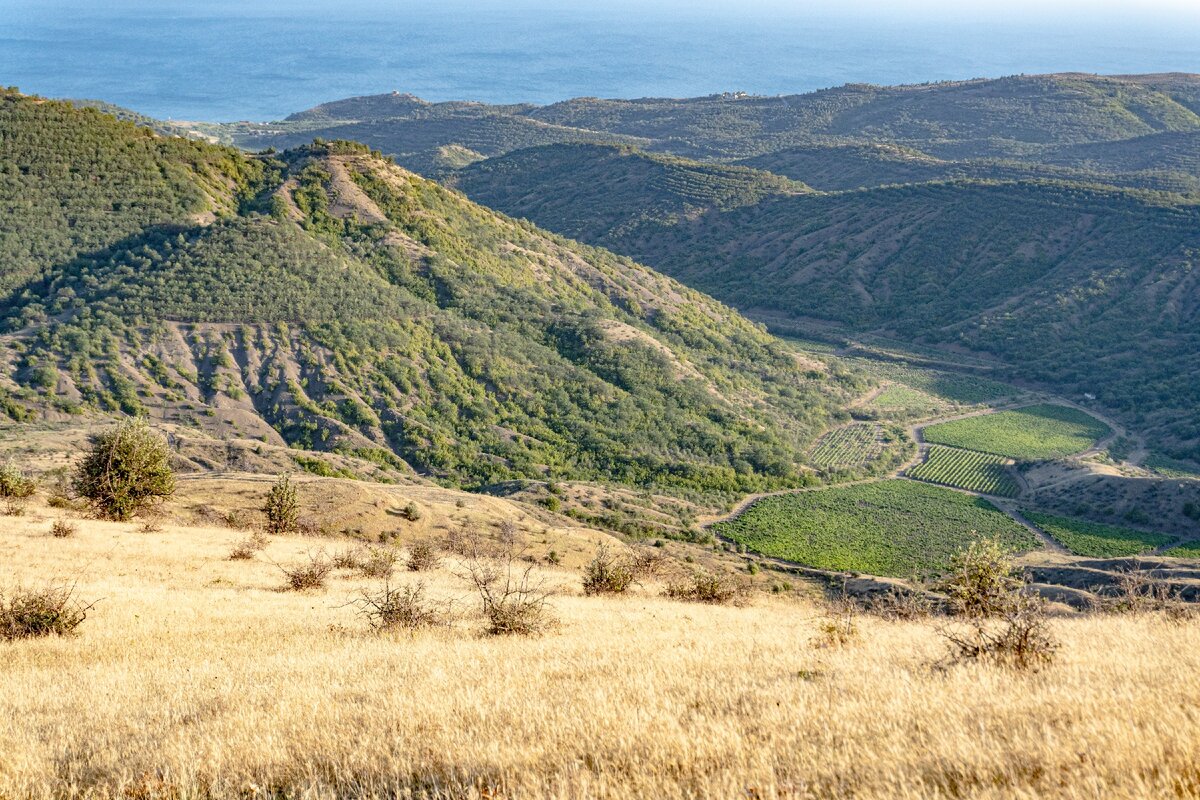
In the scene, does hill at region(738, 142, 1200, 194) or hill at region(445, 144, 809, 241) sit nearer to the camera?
hill at region(445, 144, 809, 241)

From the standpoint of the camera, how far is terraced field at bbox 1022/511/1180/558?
5225 centimetres

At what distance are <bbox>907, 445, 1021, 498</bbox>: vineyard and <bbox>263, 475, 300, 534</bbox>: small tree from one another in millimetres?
46843

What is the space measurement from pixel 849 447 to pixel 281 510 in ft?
161

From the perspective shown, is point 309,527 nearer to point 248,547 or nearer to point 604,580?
point 248,547

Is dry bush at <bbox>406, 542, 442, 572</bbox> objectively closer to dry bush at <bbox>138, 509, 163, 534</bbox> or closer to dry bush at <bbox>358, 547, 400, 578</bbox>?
dry bush at <bbox>358, 547, 400, 578</bbox>

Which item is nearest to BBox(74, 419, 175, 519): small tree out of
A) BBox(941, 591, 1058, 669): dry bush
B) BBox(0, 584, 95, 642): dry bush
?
BBox(0, 584, 95, 642): dry bush

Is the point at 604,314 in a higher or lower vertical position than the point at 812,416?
higher

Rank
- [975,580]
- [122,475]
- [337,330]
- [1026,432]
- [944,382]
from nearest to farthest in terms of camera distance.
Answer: [975,580]
[122,475]
[337,330]
[1026,432]
[944,382]

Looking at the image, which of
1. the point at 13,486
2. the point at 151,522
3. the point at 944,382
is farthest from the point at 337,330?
the point at 944,382

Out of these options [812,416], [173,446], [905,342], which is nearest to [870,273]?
[905,342]

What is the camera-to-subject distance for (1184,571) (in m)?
41.3

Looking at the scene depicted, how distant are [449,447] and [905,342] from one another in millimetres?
65110

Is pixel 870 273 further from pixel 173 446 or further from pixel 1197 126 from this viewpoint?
pixel 1197 126

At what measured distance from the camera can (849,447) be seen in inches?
2778
